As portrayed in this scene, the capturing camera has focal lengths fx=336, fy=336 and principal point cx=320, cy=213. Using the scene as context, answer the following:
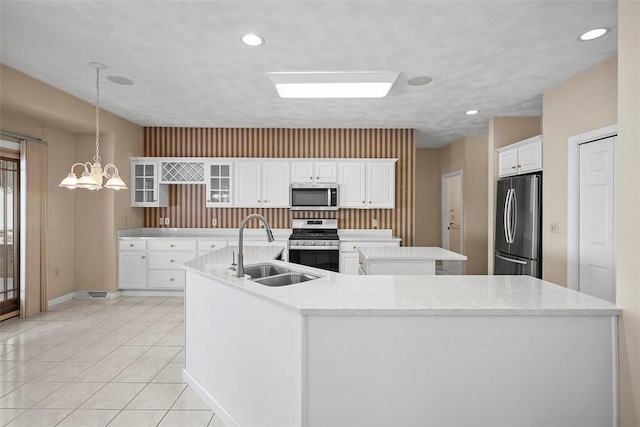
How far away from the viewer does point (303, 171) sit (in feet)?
17.6

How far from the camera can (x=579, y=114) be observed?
3312 millimetres

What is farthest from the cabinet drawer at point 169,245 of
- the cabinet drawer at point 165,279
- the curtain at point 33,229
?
the curtain at point 33,229

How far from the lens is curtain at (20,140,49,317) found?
404 cm

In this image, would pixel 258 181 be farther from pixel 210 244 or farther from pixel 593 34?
pixel 593 34

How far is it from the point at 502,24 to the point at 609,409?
2434mm

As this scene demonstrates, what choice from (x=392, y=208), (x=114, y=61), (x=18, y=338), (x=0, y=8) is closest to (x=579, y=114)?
(x=392, y=208)

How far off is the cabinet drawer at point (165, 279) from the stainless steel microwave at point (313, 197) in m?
2.04

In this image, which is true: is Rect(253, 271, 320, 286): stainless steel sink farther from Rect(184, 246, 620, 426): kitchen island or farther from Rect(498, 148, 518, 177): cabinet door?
Rect(498, 148, 518, 177): cabinet door

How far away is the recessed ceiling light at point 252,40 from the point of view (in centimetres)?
259

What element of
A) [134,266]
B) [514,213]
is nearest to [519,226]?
[514,213]

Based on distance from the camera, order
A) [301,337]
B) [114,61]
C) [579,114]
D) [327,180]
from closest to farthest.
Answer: [301,337], [114,61], [579,114], [327,180]

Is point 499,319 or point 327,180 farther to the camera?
point 327,180

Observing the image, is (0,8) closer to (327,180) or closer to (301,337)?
(301,337)

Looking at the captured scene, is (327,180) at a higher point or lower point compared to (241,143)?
lower
